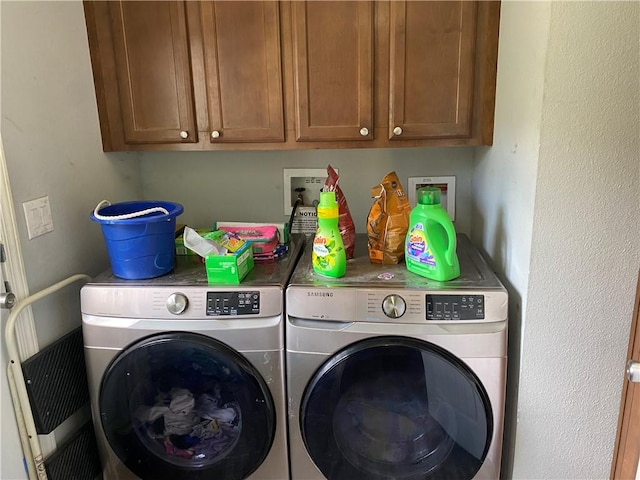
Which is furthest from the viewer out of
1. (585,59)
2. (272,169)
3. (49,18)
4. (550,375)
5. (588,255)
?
(272,169)

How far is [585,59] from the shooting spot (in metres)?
1.22

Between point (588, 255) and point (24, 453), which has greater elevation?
point (588, 255)

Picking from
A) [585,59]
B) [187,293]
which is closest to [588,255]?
[585,59]

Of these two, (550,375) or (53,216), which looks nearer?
(550,375)

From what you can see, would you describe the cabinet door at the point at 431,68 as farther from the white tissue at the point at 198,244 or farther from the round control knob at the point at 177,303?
the round control knob at the point at 177,303

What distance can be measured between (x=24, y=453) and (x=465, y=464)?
4.27 ft

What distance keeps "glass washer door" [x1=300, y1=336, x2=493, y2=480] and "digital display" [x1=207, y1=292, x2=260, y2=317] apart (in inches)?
10.8

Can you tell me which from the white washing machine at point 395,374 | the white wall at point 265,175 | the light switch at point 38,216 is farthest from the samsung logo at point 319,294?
the light switch at point 38,216

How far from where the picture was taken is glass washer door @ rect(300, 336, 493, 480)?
56.7 inches

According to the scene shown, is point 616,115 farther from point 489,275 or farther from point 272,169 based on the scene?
point 272,169

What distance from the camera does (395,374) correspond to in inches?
58.2

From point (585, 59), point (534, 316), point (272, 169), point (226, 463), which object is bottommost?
point (226, 463)

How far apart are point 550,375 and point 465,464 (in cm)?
37

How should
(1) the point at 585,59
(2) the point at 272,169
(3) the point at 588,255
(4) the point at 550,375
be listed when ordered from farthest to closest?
(2) the point at 272,169, (4) the point at 550,375, (3) the point at 588,255, (1) the point at 585,59
